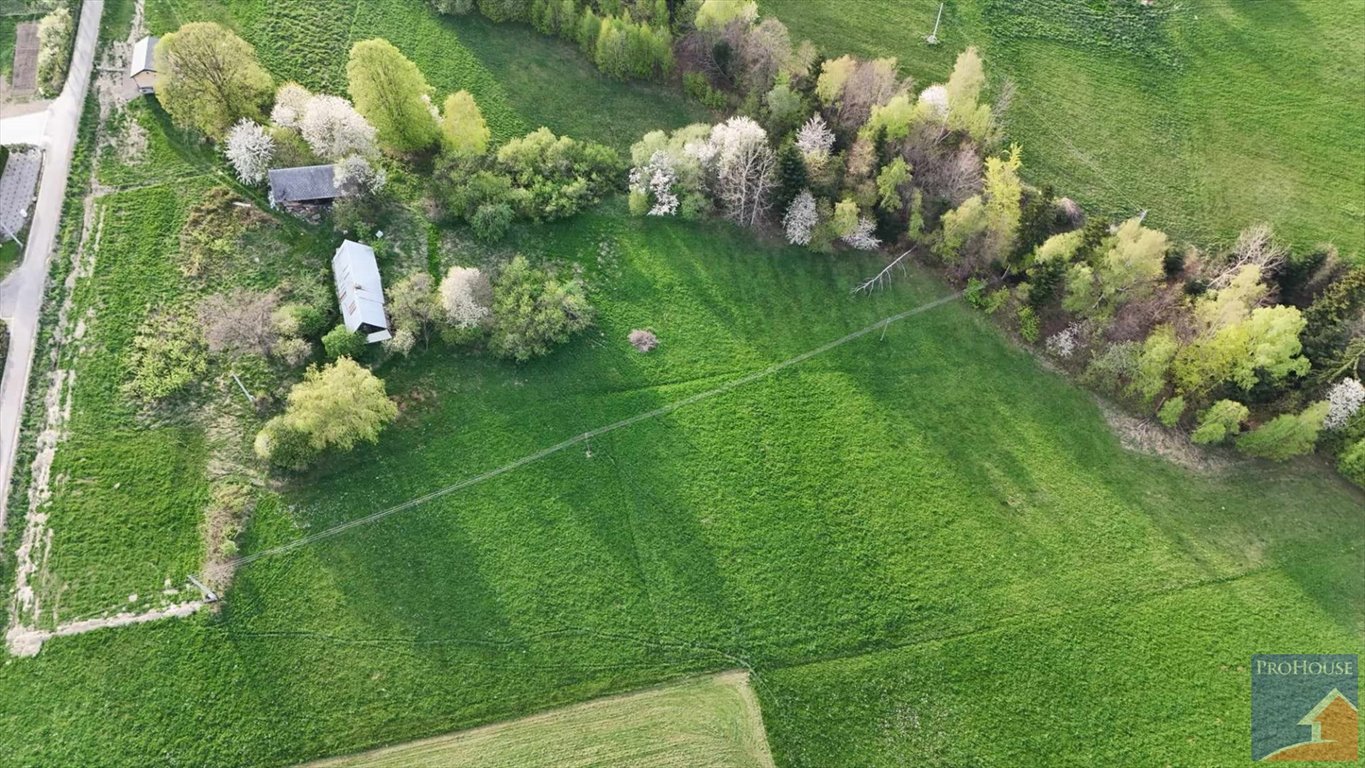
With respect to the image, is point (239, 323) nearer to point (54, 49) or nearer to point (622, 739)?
point (54, 49)

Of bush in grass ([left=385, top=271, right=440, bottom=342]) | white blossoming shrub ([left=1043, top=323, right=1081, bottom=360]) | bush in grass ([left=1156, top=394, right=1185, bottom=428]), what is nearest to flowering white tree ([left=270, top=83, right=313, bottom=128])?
bush in grass ([left=385, top=271, right=440, bottom=342])

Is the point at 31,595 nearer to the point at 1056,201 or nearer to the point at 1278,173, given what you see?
the point at 1056,201

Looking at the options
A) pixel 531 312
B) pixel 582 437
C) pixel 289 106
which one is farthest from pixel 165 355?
pixel 582 437

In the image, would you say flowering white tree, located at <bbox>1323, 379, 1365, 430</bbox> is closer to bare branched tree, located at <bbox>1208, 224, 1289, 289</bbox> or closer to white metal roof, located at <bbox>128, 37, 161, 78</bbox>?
bare branched tree, located at <bbox>1208, 224, 1289, 289</bbox>

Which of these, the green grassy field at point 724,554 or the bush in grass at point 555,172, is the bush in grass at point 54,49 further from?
the green grassy field at point 724,554

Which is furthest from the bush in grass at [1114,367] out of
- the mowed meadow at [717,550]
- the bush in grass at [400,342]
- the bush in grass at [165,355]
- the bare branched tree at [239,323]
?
the bush in grass at [165,355]

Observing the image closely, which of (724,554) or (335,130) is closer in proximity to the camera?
(724,554)

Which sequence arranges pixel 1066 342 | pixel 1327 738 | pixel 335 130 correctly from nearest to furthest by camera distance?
1. pixel 1327 738
2. pixel 335 130
3. pixel 1066 342
